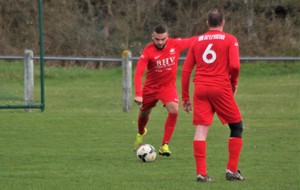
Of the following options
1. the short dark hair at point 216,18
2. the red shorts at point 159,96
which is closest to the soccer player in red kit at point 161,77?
the red shorts at point 159,96

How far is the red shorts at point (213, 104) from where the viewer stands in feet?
31.2

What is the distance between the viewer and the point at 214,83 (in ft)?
31.1

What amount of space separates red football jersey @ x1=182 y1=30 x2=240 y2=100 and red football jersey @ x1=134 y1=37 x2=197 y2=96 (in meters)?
2.63

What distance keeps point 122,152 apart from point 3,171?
2.41m

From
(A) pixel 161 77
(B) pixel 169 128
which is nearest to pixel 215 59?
(B) pixel 169 128

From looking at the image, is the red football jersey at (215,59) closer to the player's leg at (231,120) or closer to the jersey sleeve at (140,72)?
the player's leg at (231,120)

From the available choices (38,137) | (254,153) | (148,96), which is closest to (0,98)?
(38,137)

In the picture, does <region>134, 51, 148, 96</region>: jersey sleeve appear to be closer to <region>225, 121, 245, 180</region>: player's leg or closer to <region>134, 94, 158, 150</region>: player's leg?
<region>134, 94, 158, 150</region>: player's leg

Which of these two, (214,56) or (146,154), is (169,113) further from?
(214,56)

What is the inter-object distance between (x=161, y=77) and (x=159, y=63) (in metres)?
0.26

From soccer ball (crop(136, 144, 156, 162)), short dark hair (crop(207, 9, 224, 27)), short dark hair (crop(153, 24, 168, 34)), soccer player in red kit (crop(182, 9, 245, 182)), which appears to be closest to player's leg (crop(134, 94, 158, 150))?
short dark hair (crop(153, 24, 168, 34))

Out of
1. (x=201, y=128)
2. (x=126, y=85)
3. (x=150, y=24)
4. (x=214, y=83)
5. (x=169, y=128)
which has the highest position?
(x=214, y=83)

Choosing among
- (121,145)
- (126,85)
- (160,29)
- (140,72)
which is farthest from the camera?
(126,85)

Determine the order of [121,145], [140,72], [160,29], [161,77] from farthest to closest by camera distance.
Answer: [121,145], [161,77], [140,72], [160,29]
